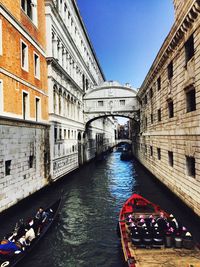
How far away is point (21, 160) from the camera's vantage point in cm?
1240

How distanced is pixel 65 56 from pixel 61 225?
16.4m

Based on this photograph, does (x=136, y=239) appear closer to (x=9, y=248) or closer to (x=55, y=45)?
(x=9, y=248)

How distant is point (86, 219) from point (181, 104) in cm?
750

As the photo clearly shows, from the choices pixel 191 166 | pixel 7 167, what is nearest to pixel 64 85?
pixel 7 167

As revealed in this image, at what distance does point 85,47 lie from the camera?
3300cm

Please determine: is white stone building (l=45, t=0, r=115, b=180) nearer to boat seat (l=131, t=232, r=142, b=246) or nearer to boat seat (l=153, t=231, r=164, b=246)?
boat seat (l=131, t=232, r=142, b=246)

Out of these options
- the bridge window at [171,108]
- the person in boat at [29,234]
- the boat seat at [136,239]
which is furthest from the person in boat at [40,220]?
the bridge window at [171,108]

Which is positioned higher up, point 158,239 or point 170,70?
point 170,70

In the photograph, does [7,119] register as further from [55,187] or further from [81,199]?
[55,187]

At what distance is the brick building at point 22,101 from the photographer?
10.8 meters

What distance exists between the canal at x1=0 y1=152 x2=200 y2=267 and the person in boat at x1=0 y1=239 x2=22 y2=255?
55cm

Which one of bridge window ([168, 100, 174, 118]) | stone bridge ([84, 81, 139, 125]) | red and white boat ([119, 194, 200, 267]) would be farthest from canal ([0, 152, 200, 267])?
stone bridge ([84, 81, 139, 125])

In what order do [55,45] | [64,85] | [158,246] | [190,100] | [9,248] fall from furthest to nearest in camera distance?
[64,85] < [55,45] < [190,100] < [9,248] < [158,246]

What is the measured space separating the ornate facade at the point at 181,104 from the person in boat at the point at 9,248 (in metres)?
6.88
